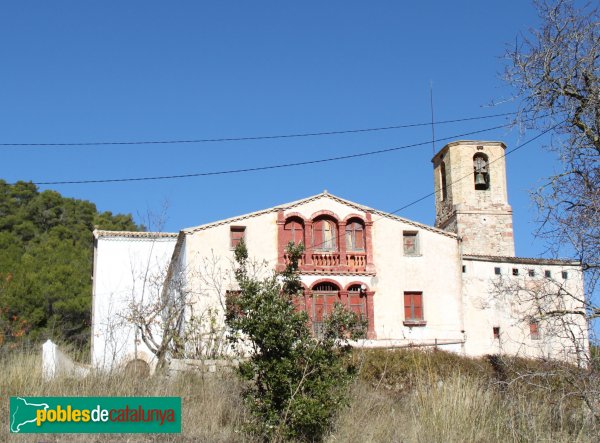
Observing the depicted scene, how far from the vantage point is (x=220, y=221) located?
27.0m

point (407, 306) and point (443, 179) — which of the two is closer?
point (407, 306)

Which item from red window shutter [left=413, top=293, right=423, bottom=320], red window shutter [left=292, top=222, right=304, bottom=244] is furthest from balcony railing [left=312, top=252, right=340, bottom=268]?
red window shutter [left=413, top=293, right=423, bottom=320]

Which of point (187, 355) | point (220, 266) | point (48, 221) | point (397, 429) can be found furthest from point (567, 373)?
point (48, 221)

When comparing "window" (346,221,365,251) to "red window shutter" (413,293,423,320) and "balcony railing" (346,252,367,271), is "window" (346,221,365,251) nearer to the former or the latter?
"balcony railing" (346,252,367,271)

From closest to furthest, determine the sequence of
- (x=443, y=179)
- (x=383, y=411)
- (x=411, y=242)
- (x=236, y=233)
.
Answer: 1. (x=383, y=411)
2. (x=236, y=233)
3. (x=411, y=242)
4. (x=443, y=179)

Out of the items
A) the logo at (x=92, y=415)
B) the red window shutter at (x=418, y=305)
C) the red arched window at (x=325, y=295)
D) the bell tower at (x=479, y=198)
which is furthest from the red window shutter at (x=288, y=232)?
the logo at (x=92, y=415)

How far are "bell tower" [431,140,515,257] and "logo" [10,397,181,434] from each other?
24822 mm

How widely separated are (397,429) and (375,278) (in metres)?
18.3

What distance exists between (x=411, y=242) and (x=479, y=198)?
5.60 m

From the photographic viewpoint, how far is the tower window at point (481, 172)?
3291 centimetres

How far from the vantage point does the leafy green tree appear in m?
8.88

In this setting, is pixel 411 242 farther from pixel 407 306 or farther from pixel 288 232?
pixel 288 232

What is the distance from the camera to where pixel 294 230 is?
92.6 feet

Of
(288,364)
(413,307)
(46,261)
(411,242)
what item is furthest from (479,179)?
(288,364)
